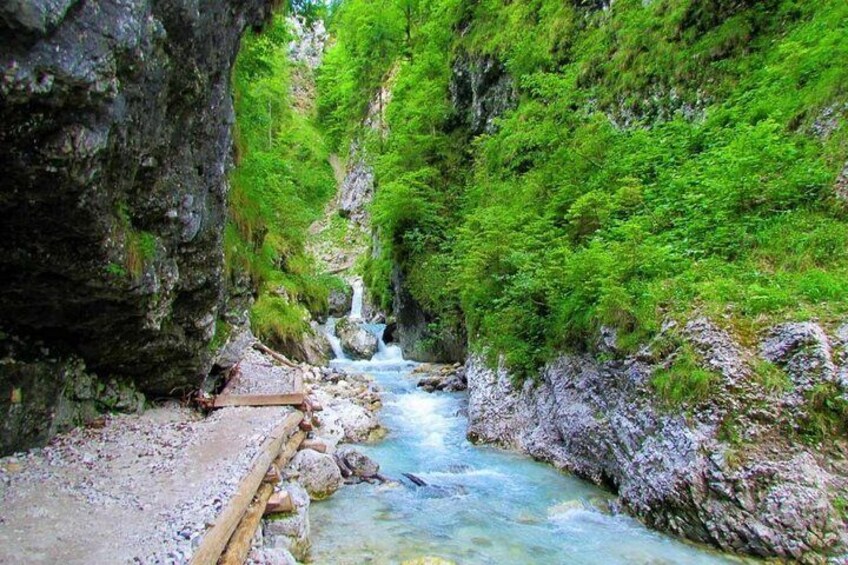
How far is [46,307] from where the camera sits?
543 centimetres

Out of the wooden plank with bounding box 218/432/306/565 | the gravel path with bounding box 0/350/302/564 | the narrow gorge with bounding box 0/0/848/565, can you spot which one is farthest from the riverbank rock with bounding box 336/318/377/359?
the wooden plank with bounding box 218/432/306/565

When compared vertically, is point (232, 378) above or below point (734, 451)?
below

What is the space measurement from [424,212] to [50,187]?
1478 centimetres

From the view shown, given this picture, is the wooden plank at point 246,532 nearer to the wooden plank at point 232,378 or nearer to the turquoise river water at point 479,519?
the turquoise river water at point 479,519

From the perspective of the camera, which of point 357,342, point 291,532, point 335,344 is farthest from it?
point 335,344

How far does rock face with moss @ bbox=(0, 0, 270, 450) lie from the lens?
3.26 metres

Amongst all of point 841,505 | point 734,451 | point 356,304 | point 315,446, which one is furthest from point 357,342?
point 841,505

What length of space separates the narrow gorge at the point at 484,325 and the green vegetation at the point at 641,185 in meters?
0.06

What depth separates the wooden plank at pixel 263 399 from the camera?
912 cm

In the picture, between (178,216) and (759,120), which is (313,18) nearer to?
(178,216)

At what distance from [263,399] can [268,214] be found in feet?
21.4

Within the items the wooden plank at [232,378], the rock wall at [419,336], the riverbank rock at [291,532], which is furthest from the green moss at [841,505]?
the rock wall at [419,336]

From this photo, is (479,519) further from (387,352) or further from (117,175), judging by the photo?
(387,352)

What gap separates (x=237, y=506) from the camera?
488 centimetres
